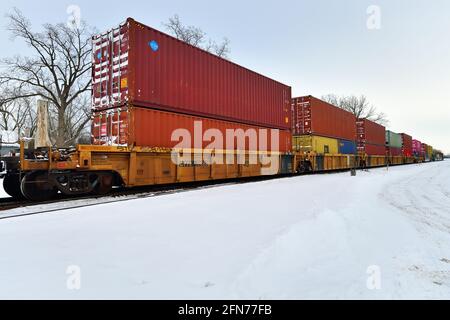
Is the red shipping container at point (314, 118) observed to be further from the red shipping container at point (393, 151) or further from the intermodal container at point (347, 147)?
the red shipping container at point (393, 151)

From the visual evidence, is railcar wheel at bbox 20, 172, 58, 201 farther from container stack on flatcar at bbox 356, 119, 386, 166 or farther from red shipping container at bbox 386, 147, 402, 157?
red shipping container at bbox 386, 147, 402, 157

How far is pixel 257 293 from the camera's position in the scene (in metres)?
2.27

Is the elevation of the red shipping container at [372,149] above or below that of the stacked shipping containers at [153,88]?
below

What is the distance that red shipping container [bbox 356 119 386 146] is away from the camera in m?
25.9

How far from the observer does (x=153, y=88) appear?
8.54 meters

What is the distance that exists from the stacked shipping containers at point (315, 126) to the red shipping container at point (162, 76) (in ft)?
22.2

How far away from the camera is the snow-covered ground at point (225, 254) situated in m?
2.37

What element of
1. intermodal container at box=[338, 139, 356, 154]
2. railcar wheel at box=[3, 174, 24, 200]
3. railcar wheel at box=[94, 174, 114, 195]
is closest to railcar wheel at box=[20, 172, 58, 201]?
railcar wheel at box=[3, 174, 24, 200]

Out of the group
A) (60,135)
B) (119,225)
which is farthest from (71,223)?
(60,135)

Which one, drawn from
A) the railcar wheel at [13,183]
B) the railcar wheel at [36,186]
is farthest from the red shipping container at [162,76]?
the railcar wheel at [13,183]

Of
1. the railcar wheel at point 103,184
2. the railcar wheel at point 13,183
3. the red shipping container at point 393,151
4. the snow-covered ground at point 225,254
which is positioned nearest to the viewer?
the snow-covered ground at point 225,254

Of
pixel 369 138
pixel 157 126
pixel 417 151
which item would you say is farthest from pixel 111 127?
pixel 417 151
